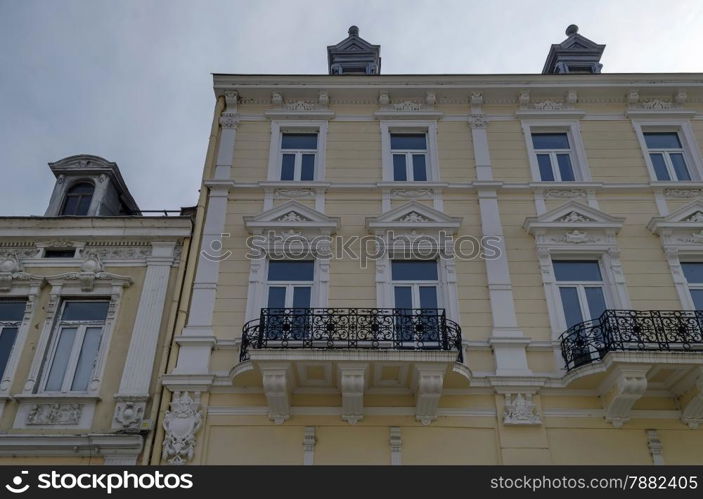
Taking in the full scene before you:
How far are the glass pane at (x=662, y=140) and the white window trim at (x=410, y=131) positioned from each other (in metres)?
4.85

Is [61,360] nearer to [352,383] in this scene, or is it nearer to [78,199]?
[78,199]

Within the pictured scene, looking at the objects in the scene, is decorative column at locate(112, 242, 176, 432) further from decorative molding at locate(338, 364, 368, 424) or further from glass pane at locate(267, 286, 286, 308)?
decorative molding at locate(338, 364, 368, 424)

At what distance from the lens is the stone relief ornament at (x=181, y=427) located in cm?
960

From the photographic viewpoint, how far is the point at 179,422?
988 cm

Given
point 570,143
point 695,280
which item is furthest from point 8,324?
point 695,280

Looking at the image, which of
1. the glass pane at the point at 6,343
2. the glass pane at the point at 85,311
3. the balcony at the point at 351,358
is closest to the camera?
the balcony at the point at 351,358

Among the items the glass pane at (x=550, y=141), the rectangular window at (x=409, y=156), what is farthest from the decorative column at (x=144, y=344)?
the glass pane at (x=550, y=141)

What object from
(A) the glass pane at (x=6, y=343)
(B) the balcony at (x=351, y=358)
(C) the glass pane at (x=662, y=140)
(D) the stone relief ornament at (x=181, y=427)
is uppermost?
(C) the glass pane at (x=662, y=140)

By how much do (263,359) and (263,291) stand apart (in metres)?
2.16

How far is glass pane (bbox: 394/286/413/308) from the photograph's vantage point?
11352mm

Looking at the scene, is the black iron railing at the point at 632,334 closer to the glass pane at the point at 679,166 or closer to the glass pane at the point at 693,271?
the glass pane at the point at 693,271

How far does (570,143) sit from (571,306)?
14.3 ft

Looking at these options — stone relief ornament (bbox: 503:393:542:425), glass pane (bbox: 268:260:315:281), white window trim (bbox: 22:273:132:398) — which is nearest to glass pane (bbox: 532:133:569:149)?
glass pane (bbox: 268:260:315:281)

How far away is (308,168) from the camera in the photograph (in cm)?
1362
